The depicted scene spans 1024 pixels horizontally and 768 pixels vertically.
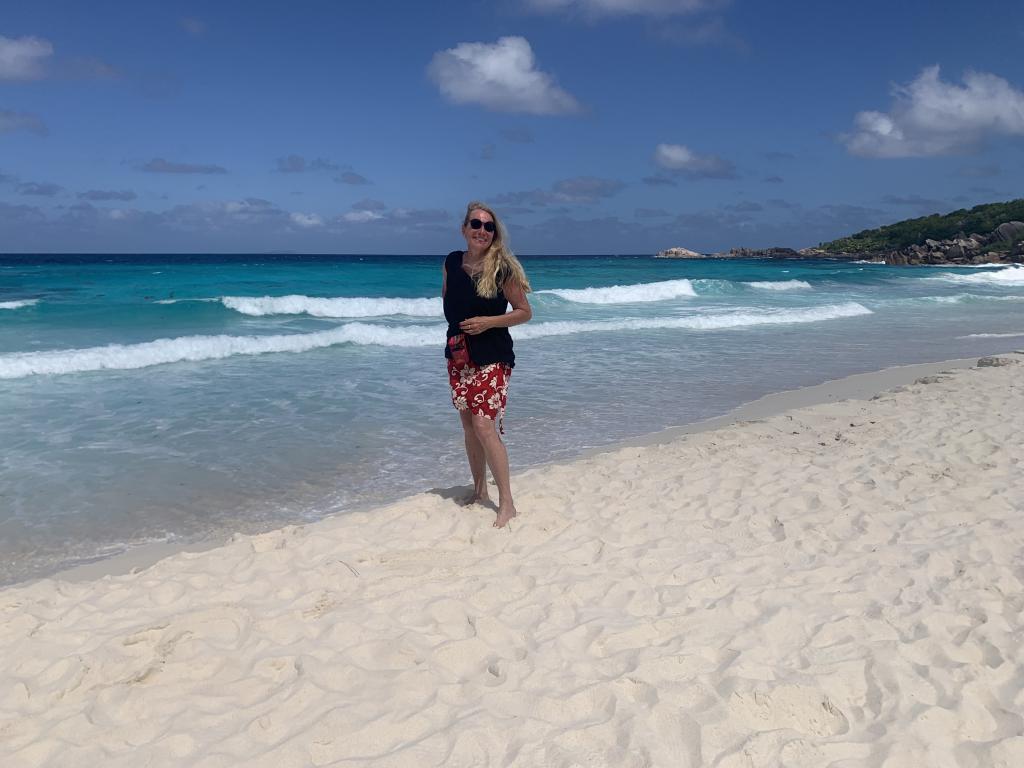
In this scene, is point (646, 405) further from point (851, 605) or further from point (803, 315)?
point (803, 315)

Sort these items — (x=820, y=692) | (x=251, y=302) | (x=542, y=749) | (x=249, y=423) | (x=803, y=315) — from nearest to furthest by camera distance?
1. (x=542, y=749)
2. (x=820, y=692)
3. (x=249, y=423)
4. (x=803, y=315)
5. (x=251, y=302)

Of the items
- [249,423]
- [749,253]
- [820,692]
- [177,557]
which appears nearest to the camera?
[820,692]

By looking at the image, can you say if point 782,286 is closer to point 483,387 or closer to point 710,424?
point 710,424

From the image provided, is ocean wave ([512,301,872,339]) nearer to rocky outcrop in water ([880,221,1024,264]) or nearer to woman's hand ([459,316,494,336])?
woman's hand ([459,316,494,336])

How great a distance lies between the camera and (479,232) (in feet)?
14.9

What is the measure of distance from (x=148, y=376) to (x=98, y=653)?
31.4ft

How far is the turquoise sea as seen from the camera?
20.2 ft

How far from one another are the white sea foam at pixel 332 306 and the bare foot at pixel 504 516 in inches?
784

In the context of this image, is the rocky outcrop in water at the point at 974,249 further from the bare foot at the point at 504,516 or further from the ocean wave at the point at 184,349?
the bare foot at the point at 504,516

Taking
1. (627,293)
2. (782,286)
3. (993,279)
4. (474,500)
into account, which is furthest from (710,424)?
(993,279)

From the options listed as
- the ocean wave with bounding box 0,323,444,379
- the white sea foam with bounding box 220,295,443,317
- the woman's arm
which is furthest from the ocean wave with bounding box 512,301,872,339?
the woman's arm

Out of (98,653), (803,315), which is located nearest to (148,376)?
(98,653)

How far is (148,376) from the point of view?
474 inches

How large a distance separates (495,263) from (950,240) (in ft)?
276
